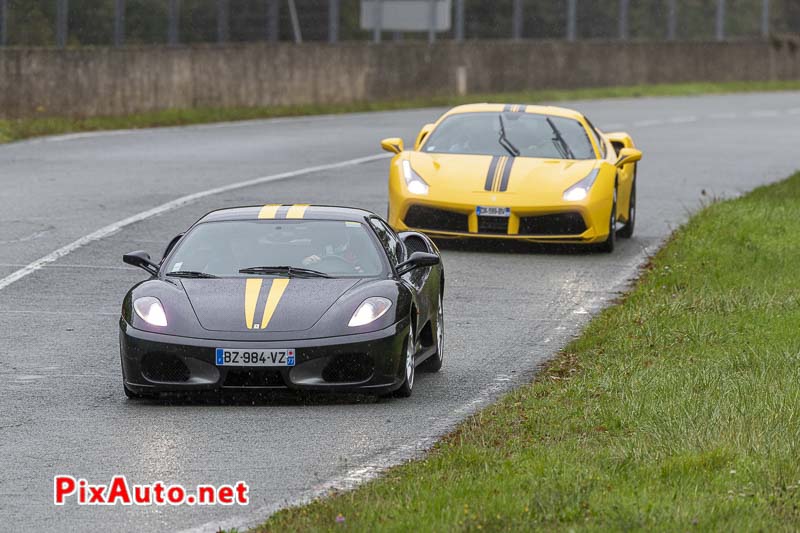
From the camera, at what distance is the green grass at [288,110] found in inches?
1113

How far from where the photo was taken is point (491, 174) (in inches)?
643

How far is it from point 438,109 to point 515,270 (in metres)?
22.4

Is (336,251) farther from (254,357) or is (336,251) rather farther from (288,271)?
(254,357)

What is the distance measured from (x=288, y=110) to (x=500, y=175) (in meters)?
19.1

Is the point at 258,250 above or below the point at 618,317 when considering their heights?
above

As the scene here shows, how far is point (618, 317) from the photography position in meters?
12.3

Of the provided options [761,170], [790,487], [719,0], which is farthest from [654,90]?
[790,487]

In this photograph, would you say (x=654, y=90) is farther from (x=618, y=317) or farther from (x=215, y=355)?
(x=215, y=355)

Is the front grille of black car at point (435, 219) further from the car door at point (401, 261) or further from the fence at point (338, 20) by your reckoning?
the fence at point (338, 20)

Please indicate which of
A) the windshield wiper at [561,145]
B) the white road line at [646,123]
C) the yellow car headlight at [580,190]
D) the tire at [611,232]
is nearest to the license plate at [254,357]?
the yellow car headlight at [580,190]

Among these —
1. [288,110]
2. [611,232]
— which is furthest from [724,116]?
[611,232]

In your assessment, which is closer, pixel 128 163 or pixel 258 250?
pixel 258 250

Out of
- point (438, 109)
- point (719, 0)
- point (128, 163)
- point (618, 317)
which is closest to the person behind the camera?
point (618, 317)
